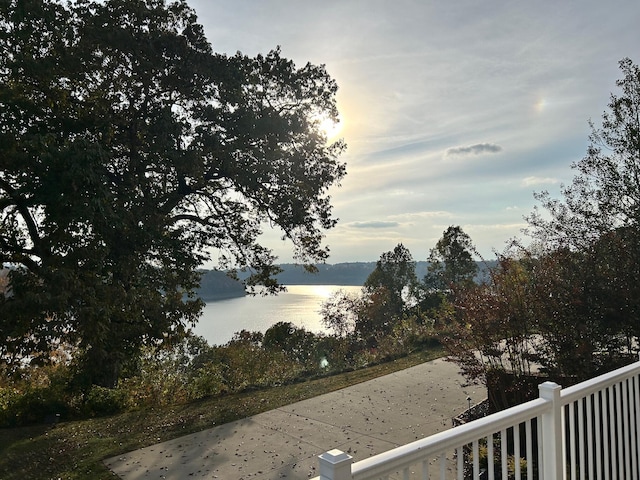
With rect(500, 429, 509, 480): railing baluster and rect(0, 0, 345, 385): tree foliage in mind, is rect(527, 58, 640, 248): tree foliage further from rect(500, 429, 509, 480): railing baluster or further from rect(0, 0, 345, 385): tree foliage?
rect(0, 0, 345, 385): tree foliage

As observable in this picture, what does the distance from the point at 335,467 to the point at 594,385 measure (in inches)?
76.8

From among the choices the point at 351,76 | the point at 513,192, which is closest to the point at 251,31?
the point at 351,76

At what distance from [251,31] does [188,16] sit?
9.53 feet

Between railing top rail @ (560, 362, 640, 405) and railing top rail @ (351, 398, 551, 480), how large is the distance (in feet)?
0.79

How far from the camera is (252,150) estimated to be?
32.5ft

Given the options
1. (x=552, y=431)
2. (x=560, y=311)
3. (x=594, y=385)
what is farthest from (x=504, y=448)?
(x=560, y=311)

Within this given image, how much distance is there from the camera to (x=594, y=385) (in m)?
2.53

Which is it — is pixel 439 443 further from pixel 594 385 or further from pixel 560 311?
pixel 560 311

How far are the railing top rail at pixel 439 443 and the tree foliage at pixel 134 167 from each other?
601 cm

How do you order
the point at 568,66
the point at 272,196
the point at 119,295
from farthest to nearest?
1. the point at 272,196
2. the point at 119,295
3. the point at 568,66

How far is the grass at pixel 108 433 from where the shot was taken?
15.4 ft

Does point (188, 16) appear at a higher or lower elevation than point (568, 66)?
higher

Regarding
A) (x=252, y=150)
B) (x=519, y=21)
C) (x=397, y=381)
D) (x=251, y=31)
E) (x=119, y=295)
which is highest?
(x=251, y=31)

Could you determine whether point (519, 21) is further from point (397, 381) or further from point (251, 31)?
point (397, 381)
